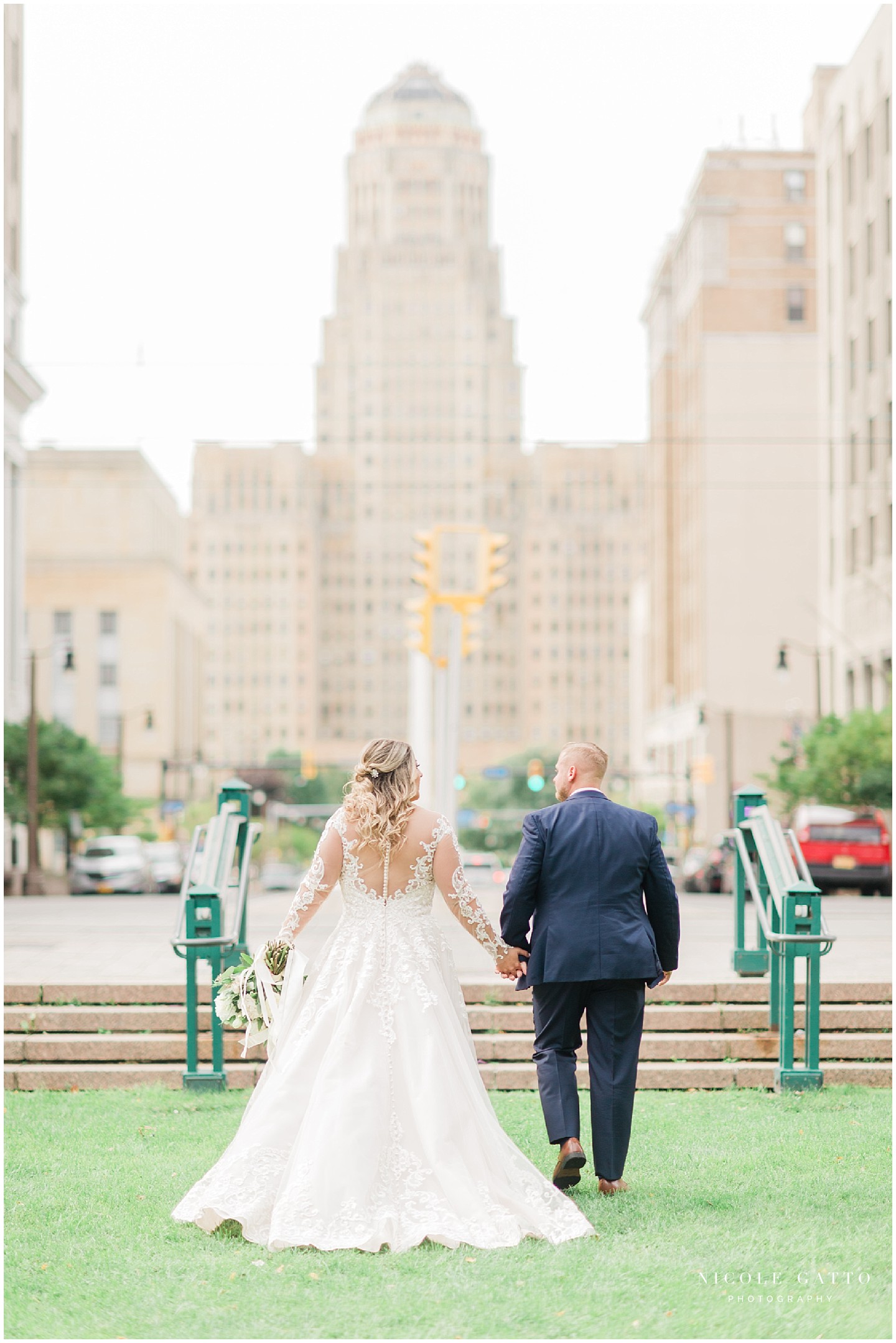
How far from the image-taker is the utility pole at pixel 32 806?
39688mm

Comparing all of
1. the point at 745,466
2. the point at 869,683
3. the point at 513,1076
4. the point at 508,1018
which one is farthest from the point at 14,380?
the point at 745,466

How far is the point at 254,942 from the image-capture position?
48.5ft

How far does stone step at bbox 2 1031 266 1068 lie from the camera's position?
31.8 feet

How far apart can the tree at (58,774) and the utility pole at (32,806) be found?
7.25ft

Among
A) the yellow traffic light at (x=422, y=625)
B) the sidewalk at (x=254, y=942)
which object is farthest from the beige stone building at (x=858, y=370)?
the sidewalk at (x=254, y=942)

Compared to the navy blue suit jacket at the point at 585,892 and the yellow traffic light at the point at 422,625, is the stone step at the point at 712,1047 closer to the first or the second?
the navy blue suit jacket at the point at 585,892

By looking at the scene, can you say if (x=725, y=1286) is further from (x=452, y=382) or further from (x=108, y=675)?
(x=452, y=382)

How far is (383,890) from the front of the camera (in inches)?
250

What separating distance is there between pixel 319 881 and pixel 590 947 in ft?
3.81

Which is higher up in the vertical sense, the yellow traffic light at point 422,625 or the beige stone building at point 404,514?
the beige stone building at point 404,514

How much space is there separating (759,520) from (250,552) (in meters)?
82.3

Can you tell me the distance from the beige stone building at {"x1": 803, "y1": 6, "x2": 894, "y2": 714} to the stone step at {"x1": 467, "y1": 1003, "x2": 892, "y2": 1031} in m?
37.3

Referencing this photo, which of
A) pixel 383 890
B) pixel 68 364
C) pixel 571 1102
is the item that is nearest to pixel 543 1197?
pixel 571 1102

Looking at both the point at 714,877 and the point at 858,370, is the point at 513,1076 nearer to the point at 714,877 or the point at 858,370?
the point at 714,877
